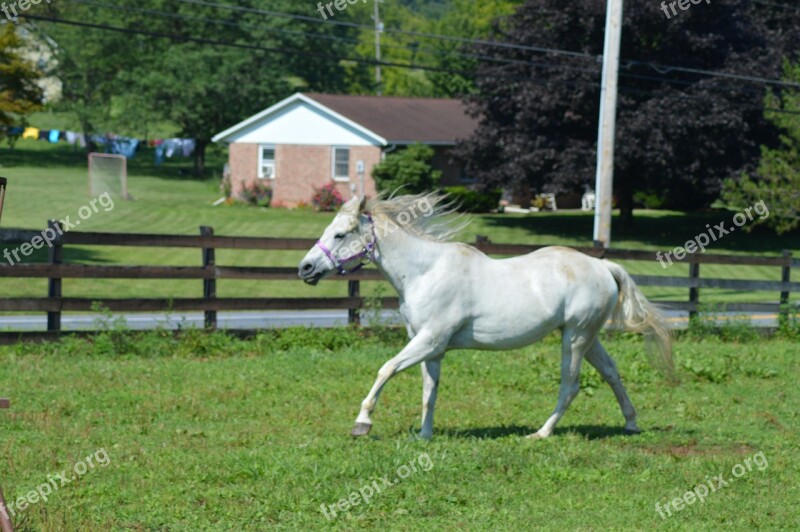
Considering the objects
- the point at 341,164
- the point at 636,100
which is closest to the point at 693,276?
the point at 636,100

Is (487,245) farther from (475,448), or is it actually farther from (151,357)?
(475,448)

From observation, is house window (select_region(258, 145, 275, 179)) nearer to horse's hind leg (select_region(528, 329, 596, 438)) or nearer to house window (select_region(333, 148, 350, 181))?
house window (select_region(333, 148, 350, 181))

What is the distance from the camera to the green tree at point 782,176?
33.3m

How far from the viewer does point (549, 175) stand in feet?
125

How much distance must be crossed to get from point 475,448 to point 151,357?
6206 mm

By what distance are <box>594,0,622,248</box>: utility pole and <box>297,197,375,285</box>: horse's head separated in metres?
12.6

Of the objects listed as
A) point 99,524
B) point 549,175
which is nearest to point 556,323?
point 99,524
